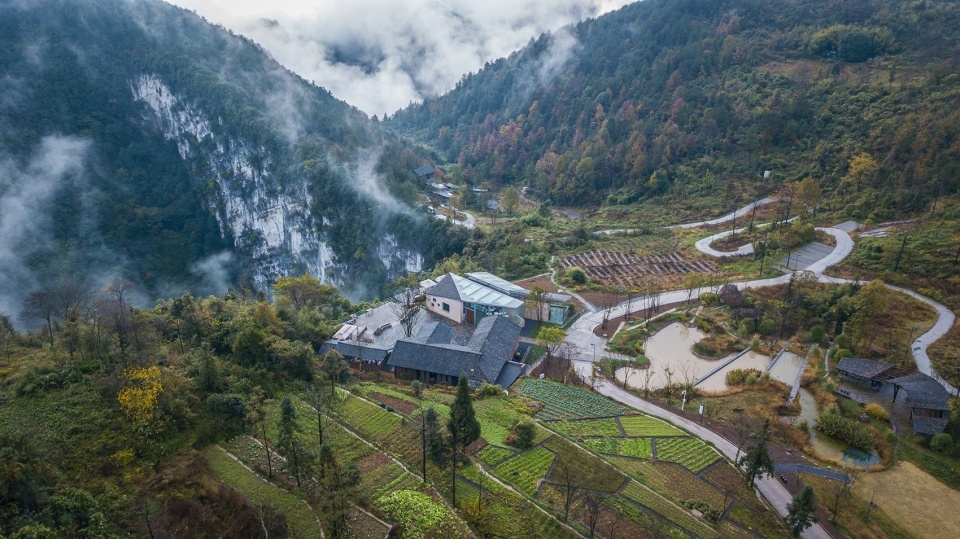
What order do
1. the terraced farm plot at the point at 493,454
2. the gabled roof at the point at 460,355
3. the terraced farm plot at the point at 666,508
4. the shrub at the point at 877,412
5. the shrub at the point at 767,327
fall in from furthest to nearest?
the shrub at the point at 767,327, the gabled roof at the point at 460,355, the shrub at the point at 877,412, the terraced farm plot at the point at 493,454, the terraced farm plot at the point at 666,508

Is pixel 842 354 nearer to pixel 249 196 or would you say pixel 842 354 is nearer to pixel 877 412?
pixel 877 412

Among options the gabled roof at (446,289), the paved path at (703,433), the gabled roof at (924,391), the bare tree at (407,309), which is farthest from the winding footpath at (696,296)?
the bare tree at (407,309)

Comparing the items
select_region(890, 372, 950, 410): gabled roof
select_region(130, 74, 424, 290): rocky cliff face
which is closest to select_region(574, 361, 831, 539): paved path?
select_region(890, 372, 950, 410): gabled roof

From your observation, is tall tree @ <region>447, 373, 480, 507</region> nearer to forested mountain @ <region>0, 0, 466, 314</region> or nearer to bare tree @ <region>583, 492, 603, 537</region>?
bare tree @ <region>583, 492, 603, 537</region>

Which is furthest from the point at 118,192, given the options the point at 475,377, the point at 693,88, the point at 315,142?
the point at 693,88

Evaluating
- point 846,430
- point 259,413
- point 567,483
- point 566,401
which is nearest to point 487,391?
point 566,401

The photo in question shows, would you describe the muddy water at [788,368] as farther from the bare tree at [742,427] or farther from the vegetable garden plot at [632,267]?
the vegetable garden plot at [632,267]
